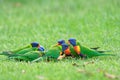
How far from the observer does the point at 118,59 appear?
23.0ft

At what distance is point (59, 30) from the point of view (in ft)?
33.8

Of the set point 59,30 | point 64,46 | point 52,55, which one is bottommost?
point 52,55

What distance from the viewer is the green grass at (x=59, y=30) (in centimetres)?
602

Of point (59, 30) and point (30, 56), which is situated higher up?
point (59, 30)

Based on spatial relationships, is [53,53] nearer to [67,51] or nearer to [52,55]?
[52,55]

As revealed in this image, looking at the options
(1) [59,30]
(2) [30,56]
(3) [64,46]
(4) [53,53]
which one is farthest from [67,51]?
(1) [59,30]

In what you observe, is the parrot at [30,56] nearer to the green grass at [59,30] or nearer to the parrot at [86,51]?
the green grass at [59,30]

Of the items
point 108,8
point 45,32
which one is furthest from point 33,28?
point 108,8

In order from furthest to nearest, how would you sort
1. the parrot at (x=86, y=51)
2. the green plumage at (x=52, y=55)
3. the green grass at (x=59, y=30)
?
the parrot at (x=86, y=51) < the green plumage at (x=52, y=55) < the green grass at (x=59, y=30)

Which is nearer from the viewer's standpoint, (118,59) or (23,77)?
(23,77)

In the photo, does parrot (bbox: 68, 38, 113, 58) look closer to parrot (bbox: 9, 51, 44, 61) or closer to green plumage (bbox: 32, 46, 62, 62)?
green plumage (bbox: 32, 46, 62, 62)

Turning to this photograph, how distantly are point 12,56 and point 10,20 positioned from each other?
4858 mm

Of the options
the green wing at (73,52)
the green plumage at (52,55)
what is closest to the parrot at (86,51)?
the green wing at (73,52)

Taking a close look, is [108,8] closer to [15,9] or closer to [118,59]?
[15,9]
